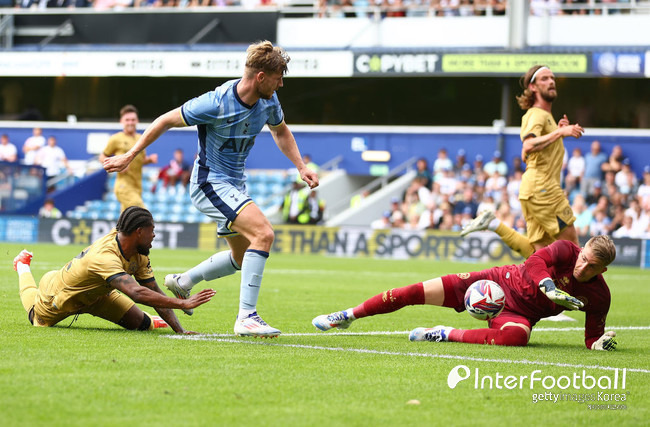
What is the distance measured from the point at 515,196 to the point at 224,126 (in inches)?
720

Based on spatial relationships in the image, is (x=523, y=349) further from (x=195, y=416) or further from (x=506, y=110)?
(x=506, y=110)

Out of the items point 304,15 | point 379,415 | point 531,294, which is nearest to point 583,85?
point 304,15

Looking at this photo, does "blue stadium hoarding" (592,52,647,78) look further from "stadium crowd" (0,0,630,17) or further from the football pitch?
the football pitch

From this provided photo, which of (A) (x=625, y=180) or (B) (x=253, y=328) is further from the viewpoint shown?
(A) (x=625, y=180)

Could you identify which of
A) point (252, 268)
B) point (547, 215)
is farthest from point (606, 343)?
point (252, 268)

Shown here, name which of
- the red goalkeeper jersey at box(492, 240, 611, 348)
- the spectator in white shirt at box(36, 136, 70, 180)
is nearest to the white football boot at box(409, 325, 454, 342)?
the red goalkeeper jersey at box(492, 240, 611, 348)

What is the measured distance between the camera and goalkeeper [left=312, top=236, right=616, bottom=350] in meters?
7.39

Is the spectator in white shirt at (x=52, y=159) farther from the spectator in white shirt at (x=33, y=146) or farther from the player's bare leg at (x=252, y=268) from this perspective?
the player's bare leg at (x=252, y=268)

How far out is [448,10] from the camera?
1155 inches

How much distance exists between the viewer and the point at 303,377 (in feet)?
18.1

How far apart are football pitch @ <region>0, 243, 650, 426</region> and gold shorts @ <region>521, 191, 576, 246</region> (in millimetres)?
977

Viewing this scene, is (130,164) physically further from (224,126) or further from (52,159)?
(52,159)

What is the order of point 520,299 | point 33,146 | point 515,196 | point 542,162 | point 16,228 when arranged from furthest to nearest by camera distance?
point 33,146 → point 16,228 → point 515,196 → point 542,162 → point 520,299

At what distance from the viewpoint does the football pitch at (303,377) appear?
4512 millimetres
